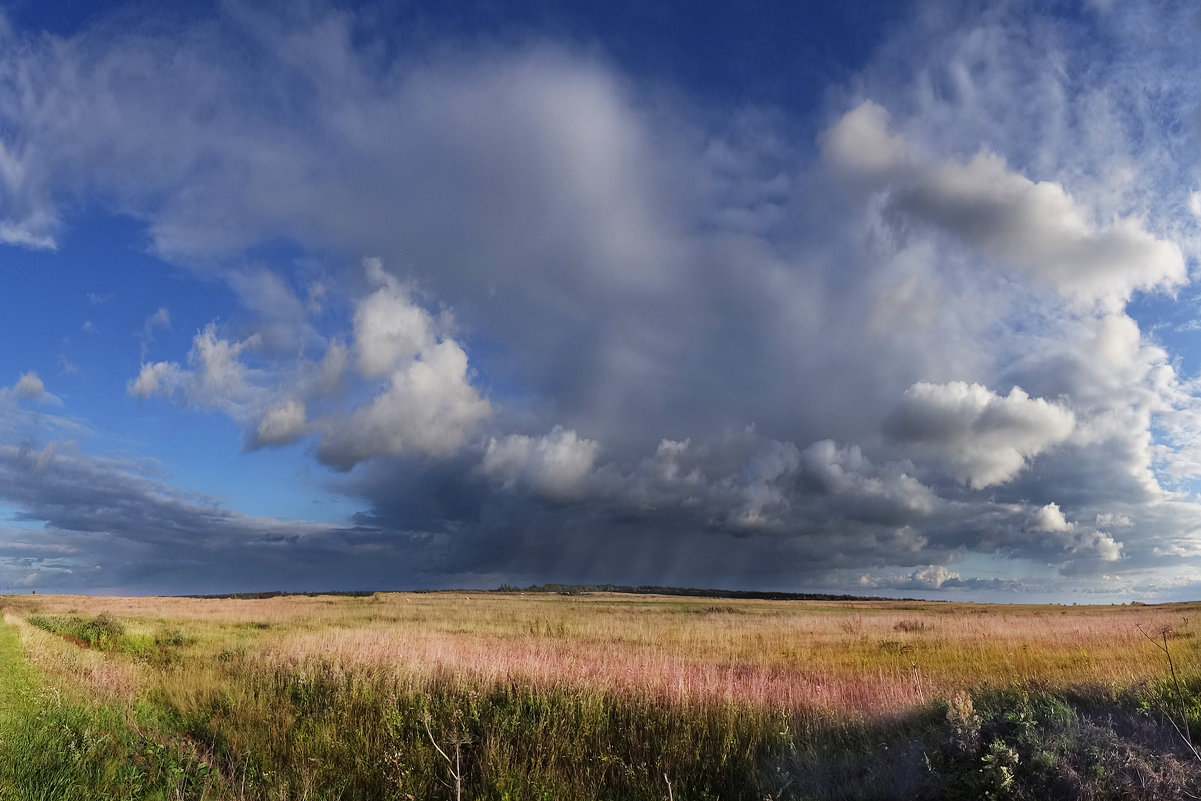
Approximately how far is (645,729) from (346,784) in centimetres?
471

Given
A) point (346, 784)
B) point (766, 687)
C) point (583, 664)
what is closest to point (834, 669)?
point (766, 687)

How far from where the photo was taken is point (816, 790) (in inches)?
303

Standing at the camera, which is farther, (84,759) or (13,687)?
(13,687)

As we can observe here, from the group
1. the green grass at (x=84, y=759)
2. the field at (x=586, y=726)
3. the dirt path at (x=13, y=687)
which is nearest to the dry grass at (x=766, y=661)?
the field at (x=586, y=726)

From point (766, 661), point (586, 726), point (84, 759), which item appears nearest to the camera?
point (84, 759)

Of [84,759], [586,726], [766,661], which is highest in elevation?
[84,759]

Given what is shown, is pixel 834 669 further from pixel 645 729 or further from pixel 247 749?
pixel 247 749

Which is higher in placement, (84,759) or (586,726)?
(84,759)

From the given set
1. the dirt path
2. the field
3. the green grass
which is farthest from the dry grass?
the green grass

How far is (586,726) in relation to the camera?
11.2 meters

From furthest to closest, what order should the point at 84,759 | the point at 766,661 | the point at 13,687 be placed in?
1. the point at 766,661
2. the point at 13,687
3. the point at 84,759

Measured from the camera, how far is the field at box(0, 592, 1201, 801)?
7453 mm

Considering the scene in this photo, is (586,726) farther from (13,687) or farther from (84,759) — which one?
(13,687)

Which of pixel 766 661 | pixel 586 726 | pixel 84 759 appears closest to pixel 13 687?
pixel 84 759
